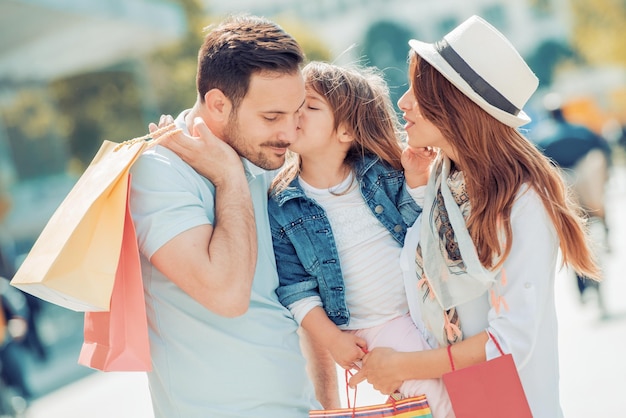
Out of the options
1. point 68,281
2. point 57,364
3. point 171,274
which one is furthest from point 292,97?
point 57,364

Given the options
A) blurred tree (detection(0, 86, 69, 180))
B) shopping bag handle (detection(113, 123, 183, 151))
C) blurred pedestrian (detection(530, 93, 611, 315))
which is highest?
shopping bag handle (detection(113, 123, 183, 151))

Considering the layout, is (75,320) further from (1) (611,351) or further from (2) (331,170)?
(2) (331,170)

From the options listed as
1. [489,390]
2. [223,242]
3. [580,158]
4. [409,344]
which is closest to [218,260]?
[223,242]

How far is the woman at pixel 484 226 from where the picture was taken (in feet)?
8.61

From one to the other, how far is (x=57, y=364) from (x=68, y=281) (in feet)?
38.7

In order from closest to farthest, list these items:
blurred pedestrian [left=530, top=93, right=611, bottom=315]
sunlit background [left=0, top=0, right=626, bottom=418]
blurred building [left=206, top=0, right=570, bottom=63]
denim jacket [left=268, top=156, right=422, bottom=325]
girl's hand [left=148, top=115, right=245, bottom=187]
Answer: girl's hand [left=148, top=115, right=245, bottom=187] → denim jacket [left=268, top=156, right=422, bottom=325] → sunlit background [left=0, top=0, right=626, bottom=418] → blurred pedestrian [left=530, top=93, right=611, bottom=315] → blurred building [left=206, top=0, right=570, bottom=63]

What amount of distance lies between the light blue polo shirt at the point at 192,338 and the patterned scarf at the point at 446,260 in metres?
0.50

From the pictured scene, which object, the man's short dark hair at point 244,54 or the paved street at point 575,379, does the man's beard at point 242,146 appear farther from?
the paved street at point 575,379

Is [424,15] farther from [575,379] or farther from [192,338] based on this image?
[192,338]

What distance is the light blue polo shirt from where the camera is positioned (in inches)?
105

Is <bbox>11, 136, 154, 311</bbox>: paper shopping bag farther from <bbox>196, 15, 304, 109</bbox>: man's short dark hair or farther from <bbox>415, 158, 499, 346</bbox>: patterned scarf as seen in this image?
<bbox>415, 158, 499, 346</bbox>: patterned scarf

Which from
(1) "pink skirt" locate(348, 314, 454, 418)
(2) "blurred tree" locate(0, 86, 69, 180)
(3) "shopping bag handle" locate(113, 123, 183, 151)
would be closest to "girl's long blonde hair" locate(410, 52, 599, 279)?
(1) "pink skirt" locate(348, 314, 454, 418)

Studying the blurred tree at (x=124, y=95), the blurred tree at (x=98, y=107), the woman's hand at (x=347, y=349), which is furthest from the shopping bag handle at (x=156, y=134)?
the blurred tree at (x=98, y=107)

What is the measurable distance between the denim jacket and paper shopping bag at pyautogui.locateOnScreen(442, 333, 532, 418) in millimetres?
576
